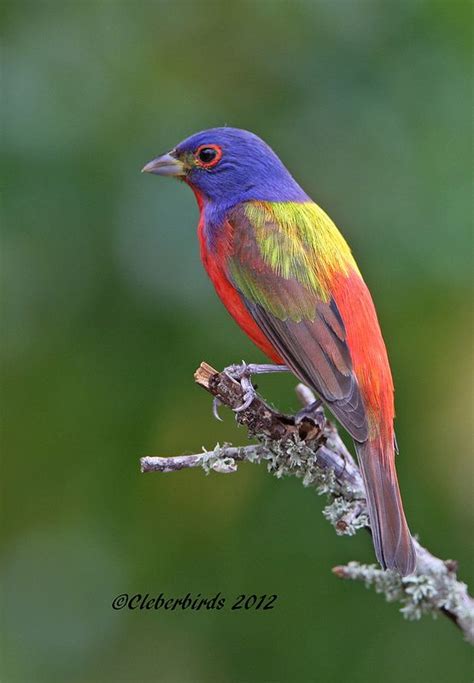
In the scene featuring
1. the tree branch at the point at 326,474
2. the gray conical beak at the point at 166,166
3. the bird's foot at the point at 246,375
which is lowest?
the tree branch at the point at 326,474

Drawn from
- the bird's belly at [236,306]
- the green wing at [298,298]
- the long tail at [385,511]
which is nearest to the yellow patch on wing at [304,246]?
the green wing at [298,298]

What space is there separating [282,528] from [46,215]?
73.9 inches

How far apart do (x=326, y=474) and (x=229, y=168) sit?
5.81 ft

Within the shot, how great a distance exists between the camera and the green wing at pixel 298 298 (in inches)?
162

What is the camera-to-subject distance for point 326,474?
4.11 metres

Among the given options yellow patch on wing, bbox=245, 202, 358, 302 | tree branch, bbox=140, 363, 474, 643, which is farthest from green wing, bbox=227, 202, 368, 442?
tree branch, bbox=140, 363, 474, 643

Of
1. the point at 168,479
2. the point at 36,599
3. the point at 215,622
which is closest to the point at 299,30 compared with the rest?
the point at 168,479

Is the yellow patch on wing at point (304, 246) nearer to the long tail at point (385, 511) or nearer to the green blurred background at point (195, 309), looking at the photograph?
the green blurred background at point (195, 309)

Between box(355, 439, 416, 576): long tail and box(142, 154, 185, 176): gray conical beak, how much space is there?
5.59ft

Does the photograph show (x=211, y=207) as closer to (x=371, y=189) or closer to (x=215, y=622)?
(x=371, y=189)

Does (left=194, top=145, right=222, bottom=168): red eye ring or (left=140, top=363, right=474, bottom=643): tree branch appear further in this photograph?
(left=194, top=145, right=222, bottom=168): red eye ring

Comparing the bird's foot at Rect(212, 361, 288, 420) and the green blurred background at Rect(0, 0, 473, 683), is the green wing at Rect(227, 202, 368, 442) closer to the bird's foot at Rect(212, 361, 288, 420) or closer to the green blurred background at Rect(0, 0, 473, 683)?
the bird's foot at Rect(212, 361, 288, 420)

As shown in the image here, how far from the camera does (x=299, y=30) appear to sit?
484cm

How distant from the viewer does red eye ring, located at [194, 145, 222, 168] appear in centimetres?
504
